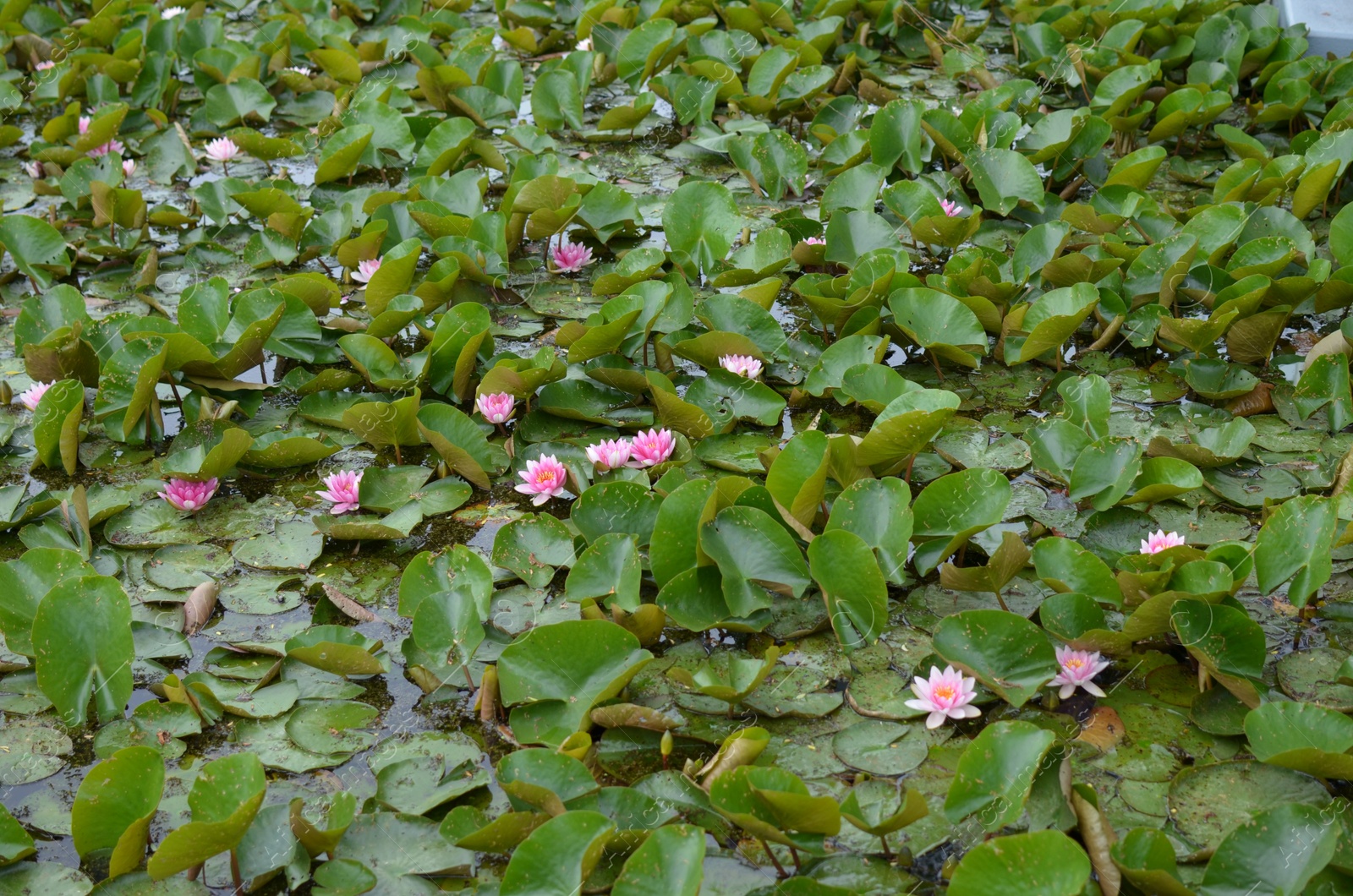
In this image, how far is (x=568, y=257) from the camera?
3230mm

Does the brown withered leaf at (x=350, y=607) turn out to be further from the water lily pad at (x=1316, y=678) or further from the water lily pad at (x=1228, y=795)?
the water lily pad at (x=1316, y=678)

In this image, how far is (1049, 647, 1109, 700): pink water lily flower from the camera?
1.84 metres

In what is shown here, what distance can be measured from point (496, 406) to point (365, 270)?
0.83 metres

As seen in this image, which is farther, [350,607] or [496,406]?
[496,406]

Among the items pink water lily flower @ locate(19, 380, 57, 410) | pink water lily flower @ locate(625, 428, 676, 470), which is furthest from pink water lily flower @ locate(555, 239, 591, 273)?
pink water lily flower @ locate(19, 380, 57, 410)

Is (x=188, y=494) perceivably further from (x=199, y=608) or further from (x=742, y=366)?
(x=742, y=366)

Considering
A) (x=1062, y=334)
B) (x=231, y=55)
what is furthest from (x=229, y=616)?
(x=231, y=55)

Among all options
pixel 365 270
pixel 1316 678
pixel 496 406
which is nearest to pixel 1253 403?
pixel 1316 678

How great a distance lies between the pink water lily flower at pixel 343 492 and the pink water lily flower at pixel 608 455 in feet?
1.64

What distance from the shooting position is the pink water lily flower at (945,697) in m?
1.80

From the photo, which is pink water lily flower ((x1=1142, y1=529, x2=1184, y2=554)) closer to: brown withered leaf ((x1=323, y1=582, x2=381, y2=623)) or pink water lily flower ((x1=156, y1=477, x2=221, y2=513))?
brown withered leaf ((x1=323, y1=582, x2=381, y2=623))

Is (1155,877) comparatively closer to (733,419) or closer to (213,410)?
(733,419)

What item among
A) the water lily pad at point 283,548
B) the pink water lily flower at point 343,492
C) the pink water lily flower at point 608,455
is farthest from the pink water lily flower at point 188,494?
the pink water lily flower at point 608,455

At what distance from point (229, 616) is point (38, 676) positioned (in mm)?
349
